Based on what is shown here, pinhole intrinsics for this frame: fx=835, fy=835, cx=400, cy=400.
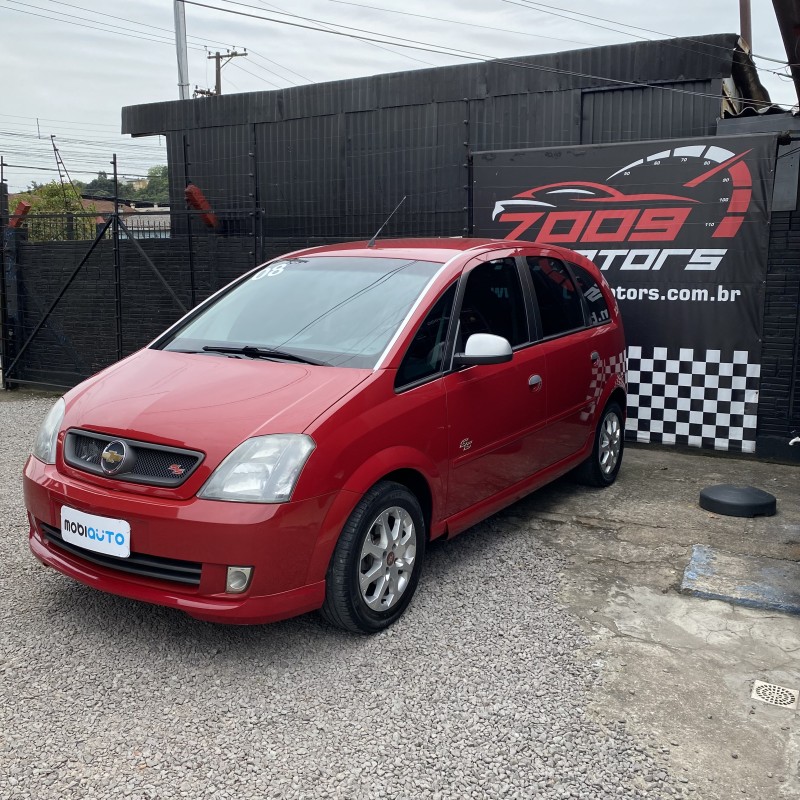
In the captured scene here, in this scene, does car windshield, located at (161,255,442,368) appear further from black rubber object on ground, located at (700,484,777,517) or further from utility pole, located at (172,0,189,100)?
utility pole, located at (172,0,189,100)

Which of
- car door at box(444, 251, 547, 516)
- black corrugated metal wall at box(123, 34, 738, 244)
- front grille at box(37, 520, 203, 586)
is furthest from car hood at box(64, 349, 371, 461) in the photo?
black corrugated metal wall at box(123, 34, 738, 244)

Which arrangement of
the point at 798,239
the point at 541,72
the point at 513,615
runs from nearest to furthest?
the point at 513,615
the point at 798,239
the point at 541,72

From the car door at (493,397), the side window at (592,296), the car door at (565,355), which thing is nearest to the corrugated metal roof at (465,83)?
the side window at (592,296)

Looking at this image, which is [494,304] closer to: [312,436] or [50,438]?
[312,436]

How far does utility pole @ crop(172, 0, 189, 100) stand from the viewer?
19797 mm

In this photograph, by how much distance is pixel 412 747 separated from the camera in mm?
2836

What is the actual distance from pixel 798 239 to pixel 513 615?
4.38 m

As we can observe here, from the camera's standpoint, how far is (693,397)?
7035mm

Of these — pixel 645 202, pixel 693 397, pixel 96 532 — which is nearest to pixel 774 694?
pixel 96 532

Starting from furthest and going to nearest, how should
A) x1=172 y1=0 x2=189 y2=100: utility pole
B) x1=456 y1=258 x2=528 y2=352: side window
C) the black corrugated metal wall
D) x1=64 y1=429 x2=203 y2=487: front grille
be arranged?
x1=172 y1=0 x2=189 y2=100: utility pole
the black corrugated metal wall
x1=456 y1=258 x2=528 y2=352: side window
x1=64 y1=429 x2=203 y2=487: front grille

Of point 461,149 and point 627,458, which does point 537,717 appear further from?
point 461,149

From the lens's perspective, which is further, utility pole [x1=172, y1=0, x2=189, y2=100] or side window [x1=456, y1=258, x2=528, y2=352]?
utility pole [x1=172, y1=0, x2=189, y2=100]

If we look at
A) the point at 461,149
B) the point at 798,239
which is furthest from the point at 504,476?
the point at 461,149

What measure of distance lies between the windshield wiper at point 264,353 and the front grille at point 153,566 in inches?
42.8
